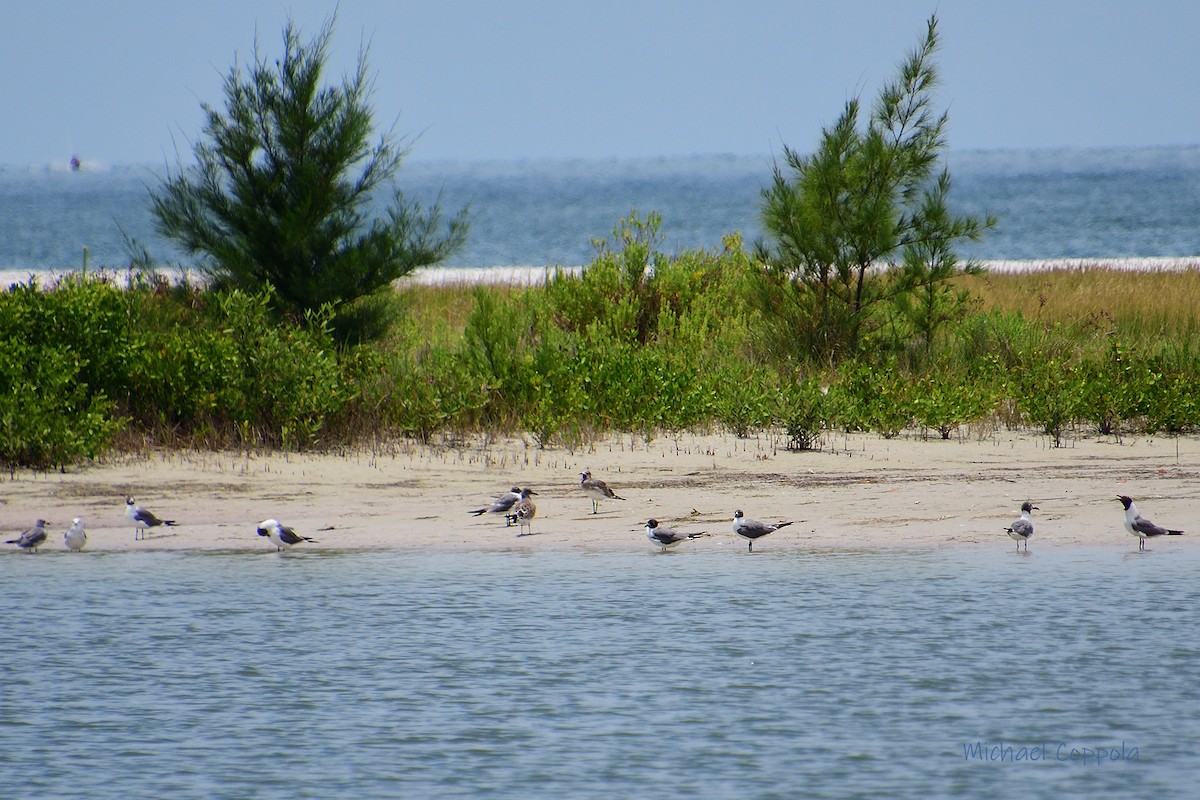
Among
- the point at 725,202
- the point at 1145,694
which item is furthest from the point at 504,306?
the point at 725,202

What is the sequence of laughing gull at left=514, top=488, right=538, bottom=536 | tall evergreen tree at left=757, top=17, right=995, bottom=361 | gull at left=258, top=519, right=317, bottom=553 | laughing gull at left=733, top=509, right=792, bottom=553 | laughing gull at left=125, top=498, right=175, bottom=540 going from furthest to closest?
tall evergreen tree at left=757, top=17, right=995, bottom=361
laughing gull at left=514, top=488, right=538, bottom=536
laughing gull at left=125, top=498, right=175, bottom=540
laughing gull at left=733, top=509, right=792, bottom=553
gull at left=258, top=519, right=317, bottom=553

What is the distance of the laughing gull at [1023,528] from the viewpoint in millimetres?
11305

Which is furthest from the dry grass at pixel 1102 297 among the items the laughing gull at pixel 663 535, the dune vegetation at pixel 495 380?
the laughing gull at pixel 663 535

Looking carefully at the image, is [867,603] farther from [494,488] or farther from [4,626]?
[4,626]

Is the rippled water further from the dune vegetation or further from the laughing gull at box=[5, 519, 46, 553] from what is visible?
the dune vegetation

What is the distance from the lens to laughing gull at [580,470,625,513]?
12492 mm

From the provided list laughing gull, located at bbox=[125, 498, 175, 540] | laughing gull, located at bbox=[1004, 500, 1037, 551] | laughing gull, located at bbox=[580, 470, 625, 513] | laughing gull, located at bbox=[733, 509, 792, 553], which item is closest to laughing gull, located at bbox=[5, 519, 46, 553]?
laughing gull, located at bbox=[125, 498, 175, 540]

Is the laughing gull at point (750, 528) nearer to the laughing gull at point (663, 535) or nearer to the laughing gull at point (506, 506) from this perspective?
the laughing gull at point (663, 535)

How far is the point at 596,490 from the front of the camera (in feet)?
41.1

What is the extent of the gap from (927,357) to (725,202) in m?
116

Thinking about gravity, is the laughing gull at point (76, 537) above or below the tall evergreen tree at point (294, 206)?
below

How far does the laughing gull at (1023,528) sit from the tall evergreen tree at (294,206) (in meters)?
7.55

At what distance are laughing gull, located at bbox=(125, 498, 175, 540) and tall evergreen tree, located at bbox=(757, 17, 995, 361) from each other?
931 centimetres

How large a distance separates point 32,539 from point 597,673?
16.4 ft
